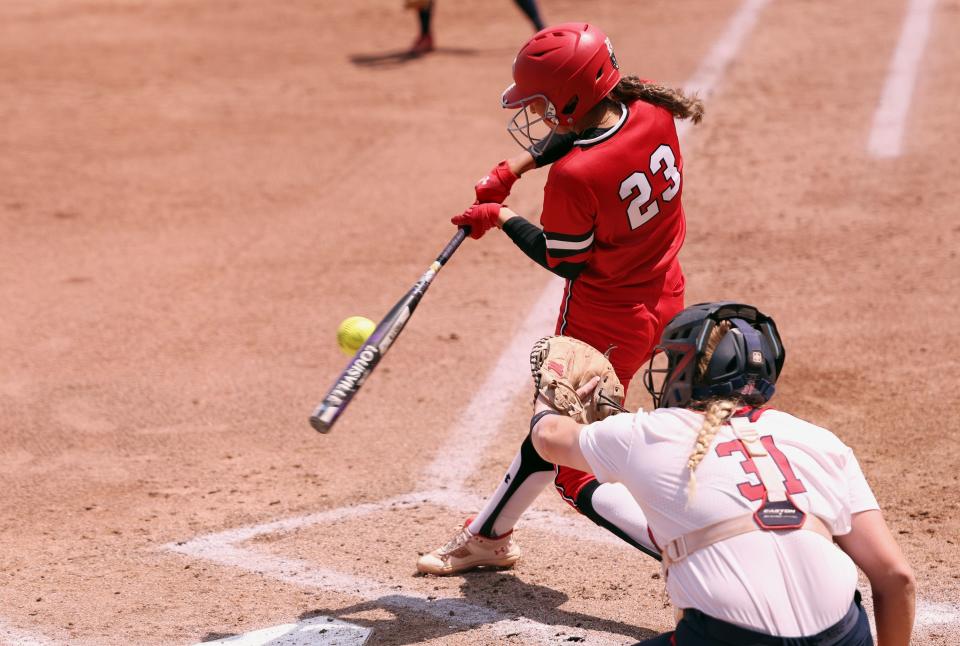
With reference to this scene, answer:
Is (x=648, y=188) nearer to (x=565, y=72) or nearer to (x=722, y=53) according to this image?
(x=565, y=72)

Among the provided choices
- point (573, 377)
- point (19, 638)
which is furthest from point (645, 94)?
point (19, 638)

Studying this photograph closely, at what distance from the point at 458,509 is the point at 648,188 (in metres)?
1.87

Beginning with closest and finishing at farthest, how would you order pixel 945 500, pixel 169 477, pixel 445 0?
pixel 945 500 < pixel 169 477 < pixel 445 0

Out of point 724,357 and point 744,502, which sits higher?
point 724,357

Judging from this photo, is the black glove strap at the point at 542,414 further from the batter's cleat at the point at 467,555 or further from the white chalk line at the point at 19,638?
the white chalk line at the point at 19,638

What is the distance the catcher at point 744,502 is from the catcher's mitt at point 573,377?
1.01 feet

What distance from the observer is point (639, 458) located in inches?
114

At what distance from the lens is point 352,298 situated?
7496 mm

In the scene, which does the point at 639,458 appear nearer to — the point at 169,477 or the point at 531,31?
the point at 169,477

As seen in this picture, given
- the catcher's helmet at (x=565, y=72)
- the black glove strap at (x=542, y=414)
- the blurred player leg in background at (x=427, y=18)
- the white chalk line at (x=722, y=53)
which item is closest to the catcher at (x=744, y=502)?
the black glove strap at (x=542, y=414)

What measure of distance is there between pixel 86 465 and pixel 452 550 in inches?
82.9

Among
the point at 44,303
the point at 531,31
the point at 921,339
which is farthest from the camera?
the point at 531,31

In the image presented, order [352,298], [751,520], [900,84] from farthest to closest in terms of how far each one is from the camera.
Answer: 1. [900,84]
2. [352,298]
3. [751,520]

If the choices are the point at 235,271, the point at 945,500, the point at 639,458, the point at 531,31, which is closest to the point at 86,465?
the point at 235,271
